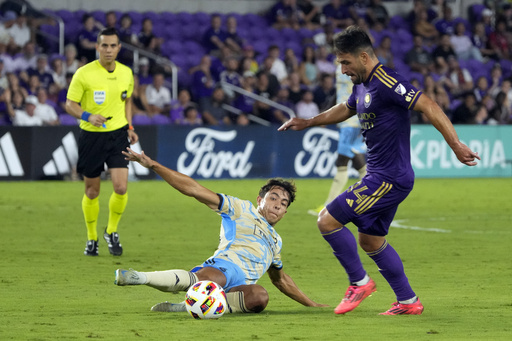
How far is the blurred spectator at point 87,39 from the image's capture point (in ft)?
68.6

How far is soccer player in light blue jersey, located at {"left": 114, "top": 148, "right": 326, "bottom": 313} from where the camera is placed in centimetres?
607

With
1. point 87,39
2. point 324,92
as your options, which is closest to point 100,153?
point 87,39

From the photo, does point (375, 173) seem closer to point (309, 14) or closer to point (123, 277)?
point (123, 277)

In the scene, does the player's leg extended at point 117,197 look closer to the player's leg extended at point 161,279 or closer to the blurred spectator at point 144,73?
the player's leg extended at point 161,279

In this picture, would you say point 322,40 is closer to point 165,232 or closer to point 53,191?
point 53,191

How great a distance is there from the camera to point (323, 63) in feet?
76.9

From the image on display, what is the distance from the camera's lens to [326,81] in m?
22.3

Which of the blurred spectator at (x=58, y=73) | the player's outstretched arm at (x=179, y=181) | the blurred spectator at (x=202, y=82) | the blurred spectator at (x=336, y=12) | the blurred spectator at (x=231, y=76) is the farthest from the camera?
the blurred spectator at (x=336, y=12)

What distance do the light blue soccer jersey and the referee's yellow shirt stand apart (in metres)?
3.70

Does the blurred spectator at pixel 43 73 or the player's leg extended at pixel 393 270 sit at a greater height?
the player's leg extended at pixel 393 270

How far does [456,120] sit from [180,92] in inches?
265

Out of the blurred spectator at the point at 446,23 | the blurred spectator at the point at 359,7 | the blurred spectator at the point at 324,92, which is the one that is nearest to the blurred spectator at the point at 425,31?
the blurred spectator at the point at 446,23

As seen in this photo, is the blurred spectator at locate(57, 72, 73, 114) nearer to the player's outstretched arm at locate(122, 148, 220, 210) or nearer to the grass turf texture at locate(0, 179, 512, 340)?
the grass turf texture at locate(0, 179, 512, 340)

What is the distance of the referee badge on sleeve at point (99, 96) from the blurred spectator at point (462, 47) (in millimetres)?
17803
